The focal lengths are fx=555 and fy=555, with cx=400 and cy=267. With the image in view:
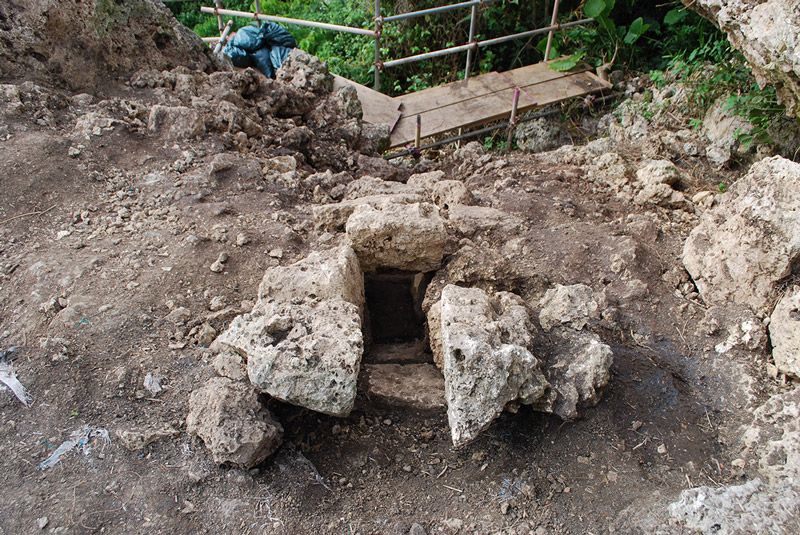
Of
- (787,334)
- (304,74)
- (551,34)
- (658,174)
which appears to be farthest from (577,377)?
(551,34)

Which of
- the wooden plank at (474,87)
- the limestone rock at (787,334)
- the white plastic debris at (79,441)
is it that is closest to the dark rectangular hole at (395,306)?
the white plastic debris at (79,441)

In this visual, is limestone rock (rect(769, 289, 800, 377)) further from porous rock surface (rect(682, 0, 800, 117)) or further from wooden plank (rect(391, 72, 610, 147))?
wooden plank (rect(391, 72, 610, 147))

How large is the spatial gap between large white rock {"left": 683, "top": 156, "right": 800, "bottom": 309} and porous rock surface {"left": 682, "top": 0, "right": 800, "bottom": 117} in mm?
1034

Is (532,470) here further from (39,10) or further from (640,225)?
(39,10)

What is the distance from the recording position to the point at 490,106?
20.9 feet

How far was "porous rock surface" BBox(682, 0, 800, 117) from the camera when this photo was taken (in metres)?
3.38

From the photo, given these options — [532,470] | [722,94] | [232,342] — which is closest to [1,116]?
[232,342]

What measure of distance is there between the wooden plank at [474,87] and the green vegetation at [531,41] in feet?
0.92

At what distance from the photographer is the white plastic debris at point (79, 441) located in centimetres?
221

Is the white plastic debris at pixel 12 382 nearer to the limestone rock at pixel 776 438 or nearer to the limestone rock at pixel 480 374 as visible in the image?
the limestone rock at pixel 480 374

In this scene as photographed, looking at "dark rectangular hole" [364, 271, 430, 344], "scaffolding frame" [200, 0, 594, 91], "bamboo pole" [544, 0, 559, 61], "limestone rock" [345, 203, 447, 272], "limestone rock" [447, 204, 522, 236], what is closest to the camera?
"limestone rock" [345, 203, 447, 272]

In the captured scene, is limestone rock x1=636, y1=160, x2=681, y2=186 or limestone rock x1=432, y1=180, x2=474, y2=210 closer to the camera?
limestone rock x1=432, y1=180, x2=474, y2=210

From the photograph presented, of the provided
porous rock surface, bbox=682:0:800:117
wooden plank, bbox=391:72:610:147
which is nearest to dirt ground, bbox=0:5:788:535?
porous rock surface, bbox=682:0:800:117

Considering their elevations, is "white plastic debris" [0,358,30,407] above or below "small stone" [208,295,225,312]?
below
